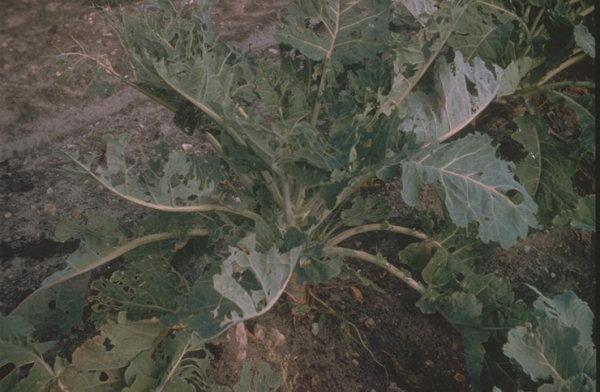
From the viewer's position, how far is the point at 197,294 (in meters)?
1.44

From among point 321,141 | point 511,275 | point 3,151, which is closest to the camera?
point 321,141

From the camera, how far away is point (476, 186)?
146 cm

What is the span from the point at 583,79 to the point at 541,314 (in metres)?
1.92

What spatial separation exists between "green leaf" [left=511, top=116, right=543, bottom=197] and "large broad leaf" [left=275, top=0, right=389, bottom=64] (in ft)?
2.89

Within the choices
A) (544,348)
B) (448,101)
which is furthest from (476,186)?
(544,348)

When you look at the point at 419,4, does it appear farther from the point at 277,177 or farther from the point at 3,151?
the point at 3,151

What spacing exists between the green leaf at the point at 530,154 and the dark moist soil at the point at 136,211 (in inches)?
11.6

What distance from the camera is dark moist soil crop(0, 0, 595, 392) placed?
193 cm

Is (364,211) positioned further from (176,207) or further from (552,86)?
(552,86)

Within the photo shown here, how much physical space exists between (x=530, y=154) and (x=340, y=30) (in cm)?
108

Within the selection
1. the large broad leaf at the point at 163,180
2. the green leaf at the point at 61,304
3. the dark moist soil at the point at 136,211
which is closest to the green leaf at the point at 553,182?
the dark moist soil at the point at 136,211

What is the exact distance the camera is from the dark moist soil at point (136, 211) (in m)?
1.93

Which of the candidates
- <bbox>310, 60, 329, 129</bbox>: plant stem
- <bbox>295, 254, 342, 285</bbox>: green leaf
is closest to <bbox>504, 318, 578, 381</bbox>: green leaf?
<bbox>295, 254, 342, 285</bbox>: green leaf

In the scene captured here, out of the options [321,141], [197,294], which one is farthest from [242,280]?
[321,141]
